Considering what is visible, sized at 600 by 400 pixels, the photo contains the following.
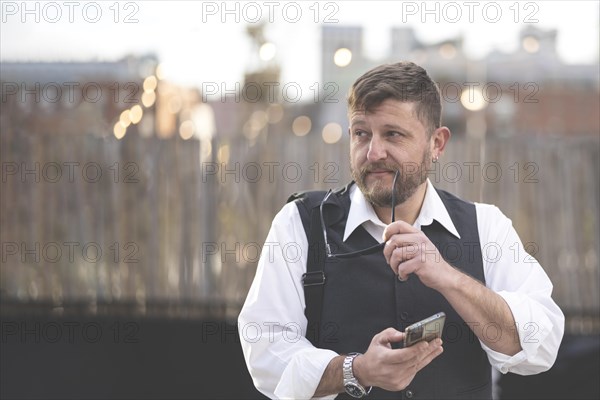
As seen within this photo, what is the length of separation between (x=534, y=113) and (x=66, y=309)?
30.1 ft

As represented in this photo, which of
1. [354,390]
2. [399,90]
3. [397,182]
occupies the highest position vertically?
[399,90]

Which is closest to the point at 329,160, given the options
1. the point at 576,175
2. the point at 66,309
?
the point at 576,175

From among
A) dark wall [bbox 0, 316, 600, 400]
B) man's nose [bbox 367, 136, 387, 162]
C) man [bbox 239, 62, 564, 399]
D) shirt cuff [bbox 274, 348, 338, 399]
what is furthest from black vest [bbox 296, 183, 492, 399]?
dark wall [bbox 0, 316, 600, 400]

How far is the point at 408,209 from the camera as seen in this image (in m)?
2.00

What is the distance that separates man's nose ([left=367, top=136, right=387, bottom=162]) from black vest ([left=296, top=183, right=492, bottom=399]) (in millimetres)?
230

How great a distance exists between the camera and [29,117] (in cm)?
475

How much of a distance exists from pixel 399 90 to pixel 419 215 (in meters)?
0.36

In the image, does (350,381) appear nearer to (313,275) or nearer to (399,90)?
(313,275)

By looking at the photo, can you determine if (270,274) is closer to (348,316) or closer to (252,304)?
(252,304)

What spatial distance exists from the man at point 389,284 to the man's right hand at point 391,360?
15 mm

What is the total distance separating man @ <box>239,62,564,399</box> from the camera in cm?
173

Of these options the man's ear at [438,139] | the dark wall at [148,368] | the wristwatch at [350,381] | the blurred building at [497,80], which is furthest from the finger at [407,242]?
the blurred building at [497,80]

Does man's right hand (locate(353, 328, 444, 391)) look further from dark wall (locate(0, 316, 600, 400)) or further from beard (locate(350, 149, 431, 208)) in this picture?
dark wall (locate(0, 316, 600, 400))

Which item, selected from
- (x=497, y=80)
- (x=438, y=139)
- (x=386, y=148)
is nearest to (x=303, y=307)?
(x=386, y=148)
